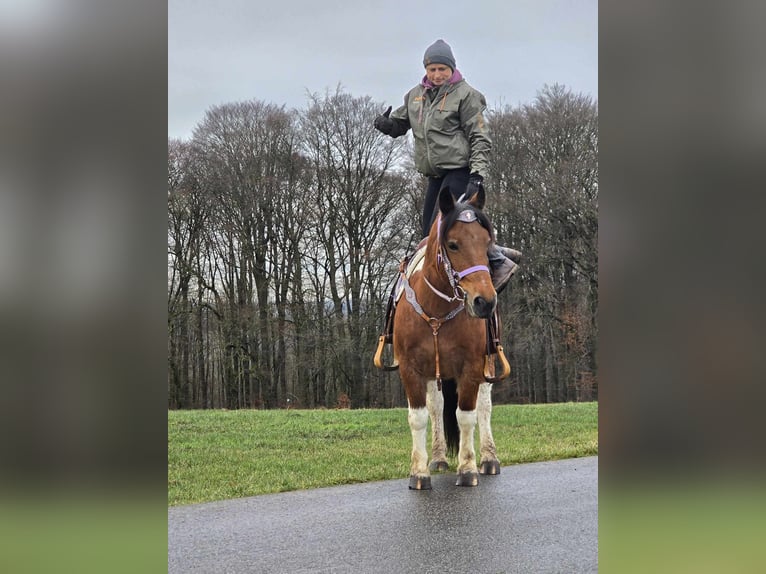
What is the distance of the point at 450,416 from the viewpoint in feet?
23.2

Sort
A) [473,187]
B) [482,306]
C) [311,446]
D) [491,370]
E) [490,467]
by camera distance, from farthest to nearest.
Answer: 1. [311,446]
2. [490,467]
3. [491,370]
4. [473,187]
5. [482,306]

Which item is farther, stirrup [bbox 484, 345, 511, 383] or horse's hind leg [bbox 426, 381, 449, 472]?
horse's hind leg [bbox 426, 381, 449, 472]

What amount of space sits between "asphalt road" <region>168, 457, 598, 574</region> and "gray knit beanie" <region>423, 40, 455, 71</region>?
377cm

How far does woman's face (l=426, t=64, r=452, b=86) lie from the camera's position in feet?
21.3

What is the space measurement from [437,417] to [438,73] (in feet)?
10.7

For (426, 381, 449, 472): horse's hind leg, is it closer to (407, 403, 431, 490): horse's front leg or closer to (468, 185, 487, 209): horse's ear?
(407, 403, 431, 490): horse's front leg

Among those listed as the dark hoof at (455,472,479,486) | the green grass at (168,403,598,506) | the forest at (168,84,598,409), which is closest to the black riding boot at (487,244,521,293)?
the dark hoof at (455,472,479,486)

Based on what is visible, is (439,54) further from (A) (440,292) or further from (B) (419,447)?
(B) (419,447)

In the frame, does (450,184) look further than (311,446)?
No

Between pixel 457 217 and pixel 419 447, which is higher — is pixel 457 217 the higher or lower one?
the higher one

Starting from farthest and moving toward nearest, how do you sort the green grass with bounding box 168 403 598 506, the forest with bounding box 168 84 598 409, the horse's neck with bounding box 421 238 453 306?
1. the forest with bounding box 168 84 598 409
2. the green grass with bounding box 168 403 598 506
3. the horse's neck with bounding box 421 238 453 306

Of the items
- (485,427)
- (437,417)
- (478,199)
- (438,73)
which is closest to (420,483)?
(437,417)
